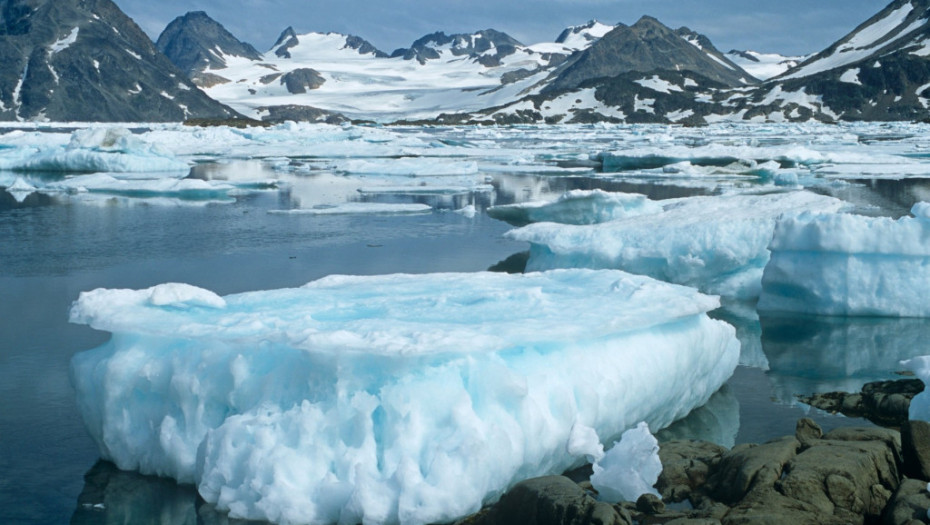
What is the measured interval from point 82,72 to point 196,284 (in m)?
85.6

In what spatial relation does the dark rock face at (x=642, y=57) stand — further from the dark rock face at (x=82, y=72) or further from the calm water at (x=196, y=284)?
the calm water at (x=196, y=284)

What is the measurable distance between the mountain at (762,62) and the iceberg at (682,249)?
15089 centimetres

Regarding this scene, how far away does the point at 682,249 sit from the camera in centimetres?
789

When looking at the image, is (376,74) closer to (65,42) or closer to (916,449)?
(65,42)

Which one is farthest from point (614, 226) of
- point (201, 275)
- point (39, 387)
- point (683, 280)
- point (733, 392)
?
point (39, 387)

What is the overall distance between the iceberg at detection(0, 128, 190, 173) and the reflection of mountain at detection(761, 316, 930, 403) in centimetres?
1836

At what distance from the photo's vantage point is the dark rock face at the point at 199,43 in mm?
154500

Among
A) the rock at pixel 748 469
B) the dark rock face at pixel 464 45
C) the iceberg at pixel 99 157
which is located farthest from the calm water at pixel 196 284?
the dark rock face at pixel 464 45

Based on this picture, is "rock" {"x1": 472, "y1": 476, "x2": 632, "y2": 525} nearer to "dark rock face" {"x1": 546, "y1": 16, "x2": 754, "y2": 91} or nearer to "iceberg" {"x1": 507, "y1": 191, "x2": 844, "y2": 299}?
"iceberg" {"x1": 507, "y1": 191, "x2": 844, "y2": 299}

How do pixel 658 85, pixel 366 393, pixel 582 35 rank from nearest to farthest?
pixel 366 393 < pixel 658 85 < pixel 582 35

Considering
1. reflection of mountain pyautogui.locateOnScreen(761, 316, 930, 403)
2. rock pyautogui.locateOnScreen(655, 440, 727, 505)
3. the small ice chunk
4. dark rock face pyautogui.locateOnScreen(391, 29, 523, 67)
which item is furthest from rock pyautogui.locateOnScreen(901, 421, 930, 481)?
dark rock face pyautogui.locateOnScreen(391, 29, 523, 67)

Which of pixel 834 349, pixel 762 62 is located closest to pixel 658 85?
pixel 834 349

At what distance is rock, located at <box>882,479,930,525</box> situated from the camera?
3014mm

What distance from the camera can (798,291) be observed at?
24.0 feet
